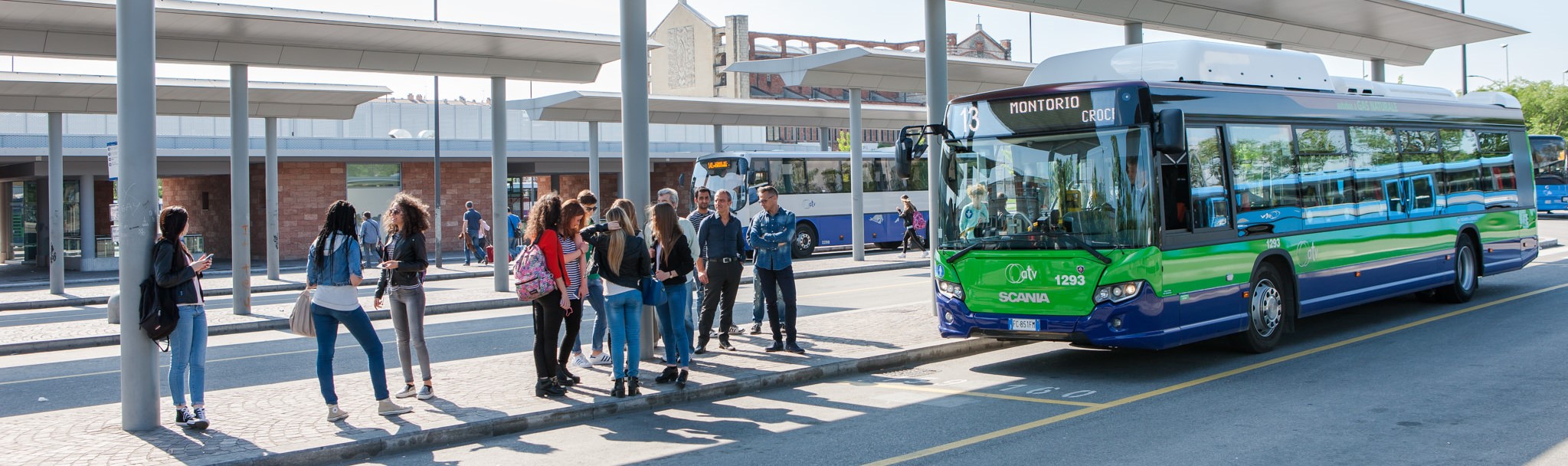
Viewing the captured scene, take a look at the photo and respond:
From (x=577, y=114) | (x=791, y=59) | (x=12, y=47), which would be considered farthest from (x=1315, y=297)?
(x=577, y=114)

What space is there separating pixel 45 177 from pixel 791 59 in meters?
21.9

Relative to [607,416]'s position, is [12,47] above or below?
above

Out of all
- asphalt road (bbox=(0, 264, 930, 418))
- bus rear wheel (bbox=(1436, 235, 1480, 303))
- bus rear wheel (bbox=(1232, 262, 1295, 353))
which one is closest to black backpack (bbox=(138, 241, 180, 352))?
asphalt road (bbox=(0, 264, 930, 418))

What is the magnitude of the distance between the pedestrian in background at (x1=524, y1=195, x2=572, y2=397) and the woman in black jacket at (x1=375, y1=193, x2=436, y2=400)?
2.67 feet

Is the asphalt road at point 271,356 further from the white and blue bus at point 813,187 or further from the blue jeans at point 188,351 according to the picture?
the white and blue bus at point 813,187

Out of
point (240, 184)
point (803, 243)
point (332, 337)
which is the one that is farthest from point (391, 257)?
point (803, 243)

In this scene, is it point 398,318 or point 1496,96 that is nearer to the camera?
point 398,318

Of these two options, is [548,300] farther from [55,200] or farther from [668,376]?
[55,200]

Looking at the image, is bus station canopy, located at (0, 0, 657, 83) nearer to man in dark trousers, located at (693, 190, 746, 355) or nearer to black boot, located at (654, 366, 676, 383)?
man in dark trousers, located at (693, 190, 746, 355)

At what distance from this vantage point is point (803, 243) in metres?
31.9

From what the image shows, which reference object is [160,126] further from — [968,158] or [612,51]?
[968,158]

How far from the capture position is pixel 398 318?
897 cm

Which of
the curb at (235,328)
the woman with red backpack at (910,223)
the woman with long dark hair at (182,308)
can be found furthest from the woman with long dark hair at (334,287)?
the woman with red backpack at (910,223)

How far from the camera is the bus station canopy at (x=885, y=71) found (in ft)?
74.1
